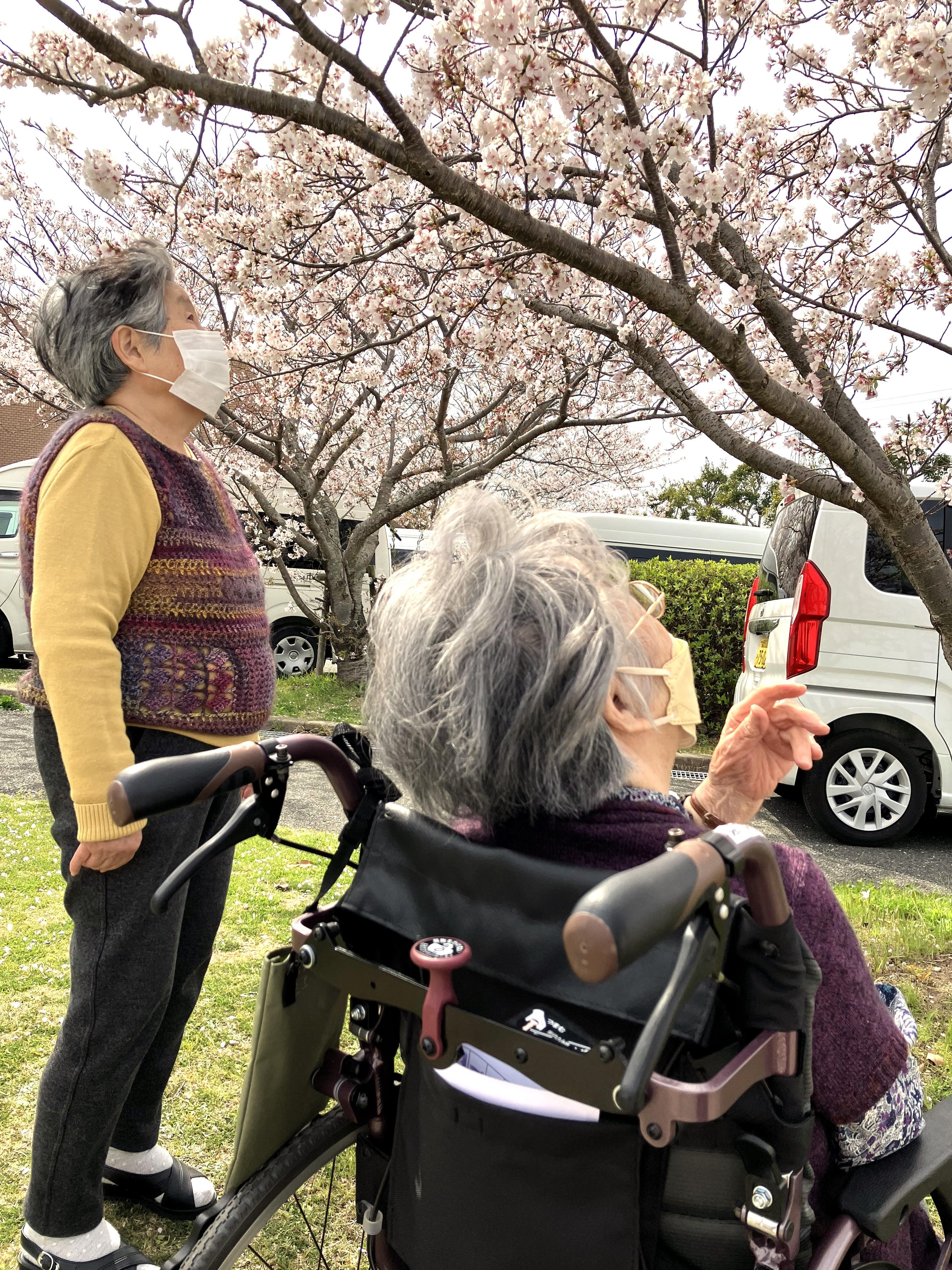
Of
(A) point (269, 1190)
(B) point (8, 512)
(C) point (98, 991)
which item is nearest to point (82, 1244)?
(C) point (98, 991)

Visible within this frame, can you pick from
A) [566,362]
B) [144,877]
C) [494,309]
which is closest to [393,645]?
[144,877]

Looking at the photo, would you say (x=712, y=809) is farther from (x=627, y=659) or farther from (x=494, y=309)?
(x=494, y=309)

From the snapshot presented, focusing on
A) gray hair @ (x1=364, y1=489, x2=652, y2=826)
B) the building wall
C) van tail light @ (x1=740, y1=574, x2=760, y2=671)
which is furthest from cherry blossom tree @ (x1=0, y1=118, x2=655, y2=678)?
the building wall

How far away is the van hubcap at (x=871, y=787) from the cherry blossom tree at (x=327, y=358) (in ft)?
8.99

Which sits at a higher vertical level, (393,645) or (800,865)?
(393,645)

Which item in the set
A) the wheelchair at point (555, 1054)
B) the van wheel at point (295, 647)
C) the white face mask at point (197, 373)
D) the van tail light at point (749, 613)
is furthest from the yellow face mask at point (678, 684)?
the van wheel at point (295, 647)

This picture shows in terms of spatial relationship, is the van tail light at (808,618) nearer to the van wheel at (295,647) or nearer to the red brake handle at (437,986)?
the red brake handle at (437,986)

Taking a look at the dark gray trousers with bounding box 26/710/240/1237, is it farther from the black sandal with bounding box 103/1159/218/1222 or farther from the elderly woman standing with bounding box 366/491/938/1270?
the elderly woman standing with bounding box 366/491/938/1270

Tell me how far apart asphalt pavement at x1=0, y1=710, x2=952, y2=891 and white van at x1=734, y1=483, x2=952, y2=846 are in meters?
0.16

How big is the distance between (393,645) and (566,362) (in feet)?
21.3

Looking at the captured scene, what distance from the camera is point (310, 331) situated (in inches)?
217

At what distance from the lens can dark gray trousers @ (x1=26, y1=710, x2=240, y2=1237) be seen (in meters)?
1.63

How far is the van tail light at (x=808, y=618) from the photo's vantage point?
511cm

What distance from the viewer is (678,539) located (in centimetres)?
1102
